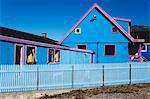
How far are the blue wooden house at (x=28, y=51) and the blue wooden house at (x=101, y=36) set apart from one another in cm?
618

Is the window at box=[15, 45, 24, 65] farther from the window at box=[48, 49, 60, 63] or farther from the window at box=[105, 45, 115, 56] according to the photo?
the window at box=[105, 45, 115, 56]

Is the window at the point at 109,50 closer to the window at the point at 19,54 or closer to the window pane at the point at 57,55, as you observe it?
the window pane at the point at 57,55

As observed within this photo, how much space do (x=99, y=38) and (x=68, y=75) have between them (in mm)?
16223

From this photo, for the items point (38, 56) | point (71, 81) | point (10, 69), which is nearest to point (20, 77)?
point (10, 69)

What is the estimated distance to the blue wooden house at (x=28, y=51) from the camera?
51.6 feet

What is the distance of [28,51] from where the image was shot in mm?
18344

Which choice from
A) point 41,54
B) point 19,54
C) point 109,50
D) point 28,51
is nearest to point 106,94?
point 19,54

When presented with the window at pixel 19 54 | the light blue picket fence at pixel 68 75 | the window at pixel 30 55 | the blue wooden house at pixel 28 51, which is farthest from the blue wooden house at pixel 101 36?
the window at pixel 19 54

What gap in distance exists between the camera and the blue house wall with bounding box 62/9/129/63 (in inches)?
1270

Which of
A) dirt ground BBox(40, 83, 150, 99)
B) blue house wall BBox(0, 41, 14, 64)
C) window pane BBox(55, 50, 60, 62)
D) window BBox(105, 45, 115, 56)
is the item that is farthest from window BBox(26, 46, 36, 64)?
window BBox(105, 45, 115, 56)

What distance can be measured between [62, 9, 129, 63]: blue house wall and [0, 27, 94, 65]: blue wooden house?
6.08 m

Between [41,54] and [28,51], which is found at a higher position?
[28,51]

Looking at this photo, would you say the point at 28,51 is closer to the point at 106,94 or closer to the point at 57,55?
the point at 106,94

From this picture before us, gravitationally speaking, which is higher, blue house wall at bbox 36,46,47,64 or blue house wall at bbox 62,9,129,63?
blue house wall at bbox 62,9,129,63
